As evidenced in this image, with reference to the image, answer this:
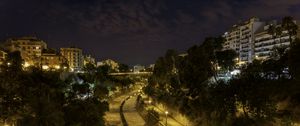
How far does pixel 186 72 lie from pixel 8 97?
106ft

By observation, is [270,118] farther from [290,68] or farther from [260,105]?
[290,68]

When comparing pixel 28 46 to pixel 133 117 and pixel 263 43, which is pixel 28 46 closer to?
pixel 133 117

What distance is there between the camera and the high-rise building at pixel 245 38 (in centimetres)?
11595

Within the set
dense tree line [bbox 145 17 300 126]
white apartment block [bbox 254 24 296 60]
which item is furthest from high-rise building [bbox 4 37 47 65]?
dense tree line [bbox 145 17 300 126]

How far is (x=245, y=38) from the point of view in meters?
121

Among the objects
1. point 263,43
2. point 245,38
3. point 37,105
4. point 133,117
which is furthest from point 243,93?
point 245,38

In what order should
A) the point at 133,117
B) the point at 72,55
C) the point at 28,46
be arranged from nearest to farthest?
the point at 133,117
the point at 28,46
the point at 72,55

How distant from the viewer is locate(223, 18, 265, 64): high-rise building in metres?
116

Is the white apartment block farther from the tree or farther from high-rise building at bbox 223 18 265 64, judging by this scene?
the tree

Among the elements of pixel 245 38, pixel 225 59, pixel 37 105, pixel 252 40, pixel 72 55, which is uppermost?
pixel 245 38

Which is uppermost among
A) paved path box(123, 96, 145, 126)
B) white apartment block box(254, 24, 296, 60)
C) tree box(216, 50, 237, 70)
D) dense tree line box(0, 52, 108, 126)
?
white apartment block box(254, 24, 296, 60)

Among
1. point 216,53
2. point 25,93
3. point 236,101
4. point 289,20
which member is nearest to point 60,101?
point 25,93

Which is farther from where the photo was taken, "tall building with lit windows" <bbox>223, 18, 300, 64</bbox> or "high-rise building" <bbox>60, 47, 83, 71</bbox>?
"high-rise building" <bbox>60, 47, 83, 71</bbox>

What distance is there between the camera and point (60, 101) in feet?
134
